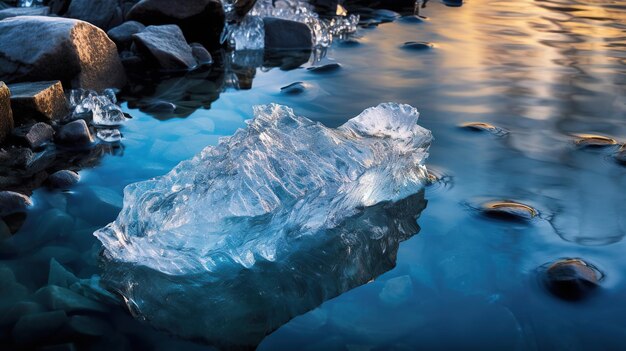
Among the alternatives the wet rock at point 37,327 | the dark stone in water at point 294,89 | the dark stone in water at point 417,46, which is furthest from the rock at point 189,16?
the wet rock at point 37,327

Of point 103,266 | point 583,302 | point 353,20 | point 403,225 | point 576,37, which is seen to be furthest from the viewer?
point 353,20

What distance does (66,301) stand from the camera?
203 cm

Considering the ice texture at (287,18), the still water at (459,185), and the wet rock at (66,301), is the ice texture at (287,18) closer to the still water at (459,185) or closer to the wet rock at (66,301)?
the still water at (459,185)

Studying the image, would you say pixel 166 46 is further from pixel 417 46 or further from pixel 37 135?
pixel 417 46

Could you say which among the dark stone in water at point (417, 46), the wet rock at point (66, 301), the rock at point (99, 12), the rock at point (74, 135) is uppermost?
the rock at point (99, 12)

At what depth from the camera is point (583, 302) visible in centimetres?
206

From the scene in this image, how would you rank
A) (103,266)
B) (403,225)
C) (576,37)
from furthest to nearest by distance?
(576,37) < (403,225) < (103,266)

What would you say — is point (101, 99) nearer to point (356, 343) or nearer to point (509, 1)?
point (356, 343)

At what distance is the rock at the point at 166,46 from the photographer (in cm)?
458

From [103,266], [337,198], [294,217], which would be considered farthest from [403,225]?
[103,266]

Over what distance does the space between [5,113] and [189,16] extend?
218 cm

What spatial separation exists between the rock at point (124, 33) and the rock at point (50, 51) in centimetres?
72

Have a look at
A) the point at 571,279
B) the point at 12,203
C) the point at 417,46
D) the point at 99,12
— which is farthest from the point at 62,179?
the point at 417,46

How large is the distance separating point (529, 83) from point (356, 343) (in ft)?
9.57
